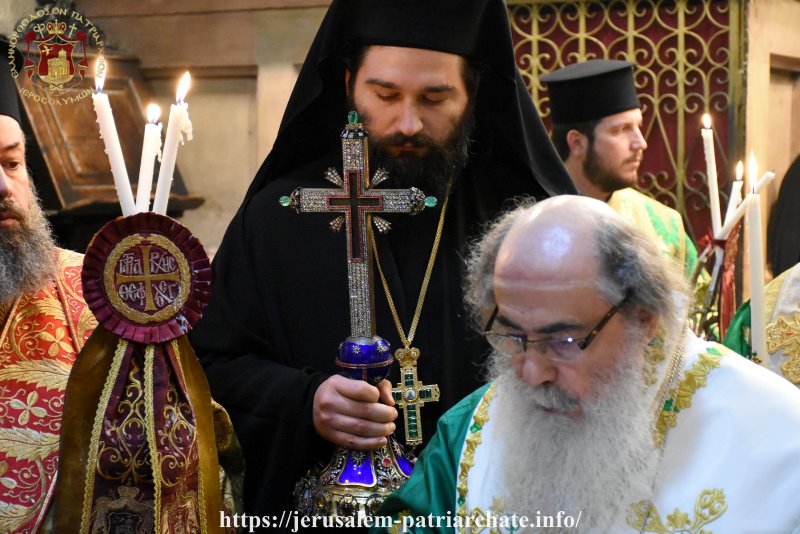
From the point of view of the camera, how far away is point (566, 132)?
19.6 feet

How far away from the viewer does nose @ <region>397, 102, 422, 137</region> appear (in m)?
3.05

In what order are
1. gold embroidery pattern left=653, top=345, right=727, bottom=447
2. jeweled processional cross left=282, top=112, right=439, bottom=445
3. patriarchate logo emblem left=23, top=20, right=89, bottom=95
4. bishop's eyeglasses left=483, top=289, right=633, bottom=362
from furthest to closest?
patriarchate logo emblem left=23, top=20, right=89, bottom=95 → jeweled processional cross left=282, top=112, right=439, bottom=445 → gold embroidery pattern left=653, top=345, right=727, bottom=447 → bishop's eyeglasses left=483, top=289, right=633, bottom=362

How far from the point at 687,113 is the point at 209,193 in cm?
285

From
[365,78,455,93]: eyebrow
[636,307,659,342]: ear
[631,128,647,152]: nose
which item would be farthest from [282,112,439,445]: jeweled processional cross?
[631,128,647,152]: nose

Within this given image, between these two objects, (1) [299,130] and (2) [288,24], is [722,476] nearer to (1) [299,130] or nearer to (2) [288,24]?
(1) [299,130]

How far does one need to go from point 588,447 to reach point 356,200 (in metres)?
0.85

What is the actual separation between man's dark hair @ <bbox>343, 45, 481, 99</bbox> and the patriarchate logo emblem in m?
2.78

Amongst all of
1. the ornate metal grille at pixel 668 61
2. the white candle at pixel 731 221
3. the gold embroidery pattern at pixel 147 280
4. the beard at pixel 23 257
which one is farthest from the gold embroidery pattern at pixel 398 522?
the ornate metal grille at pixel 668 61

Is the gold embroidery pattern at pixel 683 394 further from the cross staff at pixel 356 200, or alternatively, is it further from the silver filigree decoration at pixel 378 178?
the silver filigree decoration at pixel 378 178

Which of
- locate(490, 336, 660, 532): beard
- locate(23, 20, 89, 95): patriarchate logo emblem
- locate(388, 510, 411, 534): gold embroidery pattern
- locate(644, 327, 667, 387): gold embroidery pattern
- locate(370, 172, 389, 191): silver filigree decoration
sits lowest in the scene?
locate(388, 510, 411, 534): gold embroidery pattern

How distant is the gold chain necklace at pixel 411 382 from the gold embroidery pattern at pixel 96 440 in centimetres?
73

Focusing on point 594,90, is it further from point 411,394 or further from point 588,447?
point 588,447

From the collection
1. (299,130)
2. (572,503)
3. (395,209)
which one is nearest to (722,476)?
(572,503)

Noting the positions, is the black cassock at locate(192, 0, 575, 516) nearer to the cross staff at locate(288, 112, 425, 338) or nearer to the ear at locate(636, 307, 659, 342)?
the cross staff at locate(288, 112, 425, 338)
